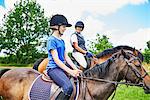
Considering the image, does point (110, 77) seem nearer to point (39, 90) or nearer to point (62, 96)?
point (62, 96)

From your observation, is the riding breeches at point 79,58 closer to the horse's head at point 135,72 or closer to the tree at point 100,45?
the horse's head at point 135,72

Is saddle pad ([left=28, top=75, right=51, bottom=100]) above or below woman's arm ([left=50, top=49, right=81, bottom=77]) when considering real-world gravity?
below

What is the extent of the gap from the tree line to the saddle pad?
182 feet

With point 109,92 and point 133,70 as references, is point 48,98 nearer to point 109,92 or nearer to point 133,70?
point 109,92

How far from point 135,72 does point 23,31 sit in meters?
60.0

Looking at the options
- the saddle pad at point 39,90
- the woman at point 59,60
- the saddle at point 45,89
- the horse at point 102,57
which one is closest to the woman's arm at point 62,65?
the woman at point 59,60

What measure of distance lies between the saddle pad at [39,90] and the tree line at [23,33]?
55336mm

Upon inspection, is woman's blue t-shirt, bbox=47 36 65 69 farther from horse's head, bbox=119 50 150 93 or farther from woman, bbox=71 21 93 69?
woman, bbox=71 21 93 69

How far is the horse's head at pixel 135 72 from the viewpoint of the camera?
6.04m

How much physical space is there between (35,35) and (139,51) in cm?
6034

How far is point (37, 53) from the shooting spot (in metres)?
62.6

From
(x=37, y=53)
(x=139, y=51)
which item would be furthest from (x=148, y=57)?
(x=139, y=51)

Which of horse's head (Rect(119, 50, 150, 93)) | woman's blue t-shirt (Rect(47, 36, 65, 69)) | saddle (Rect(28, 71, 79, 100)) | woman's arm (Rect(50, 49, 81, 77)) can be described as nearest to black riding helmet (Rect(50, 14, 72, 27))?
woman's blue t-shirt (Rect(47, 36, 65, 69))

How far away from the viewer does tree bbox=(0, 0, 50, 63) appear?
64.4 m
